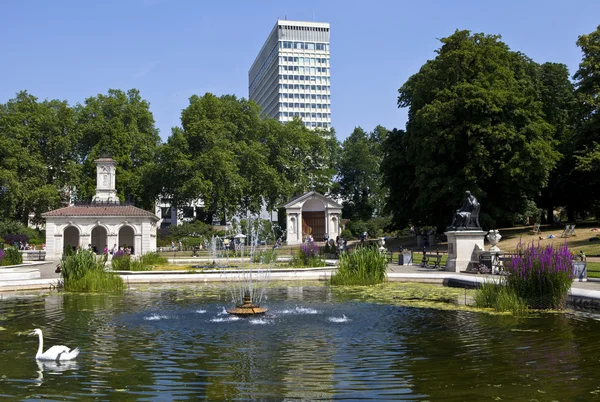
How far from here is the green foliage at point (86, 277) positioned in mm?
18984

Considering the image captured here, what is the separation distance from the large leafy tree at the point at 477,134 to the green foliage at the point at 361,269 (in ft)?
74.9

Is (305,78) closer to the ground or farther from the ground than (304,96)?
farther from the ground

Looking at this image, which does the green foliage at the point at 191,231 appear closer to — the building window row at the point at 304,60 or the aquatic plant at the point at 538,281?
the aquatic plant at the point at 538,281

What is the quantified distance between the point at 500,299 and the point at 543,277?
1.21 metres

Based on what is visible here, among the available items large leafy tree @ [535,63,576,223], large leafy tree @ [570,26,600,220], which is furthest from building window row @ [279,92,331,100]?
large leafy tree @ [570,26,600,220]

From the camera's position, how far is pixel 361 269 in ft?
67.8

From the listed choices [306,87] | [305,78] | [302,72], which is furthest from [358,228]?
[302,72]

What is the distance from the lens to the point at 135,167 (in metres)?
61.9

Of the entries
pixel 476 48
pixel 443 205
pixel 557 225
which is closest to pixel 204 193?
pixel 443 205

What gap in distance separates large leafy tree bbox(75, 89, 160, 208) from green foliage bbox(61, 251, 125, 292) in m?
40.3

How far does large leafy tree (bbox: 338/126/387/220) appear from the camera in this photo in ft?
259

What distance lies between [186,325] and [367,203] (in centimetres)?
6718

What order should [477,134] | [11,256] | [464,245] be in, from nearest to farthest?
1. [464,245]
2. [11,256]
3. [477,134]

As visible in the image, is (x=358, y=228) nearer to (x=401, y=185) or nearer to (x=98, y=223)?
(x=401, y=185)
